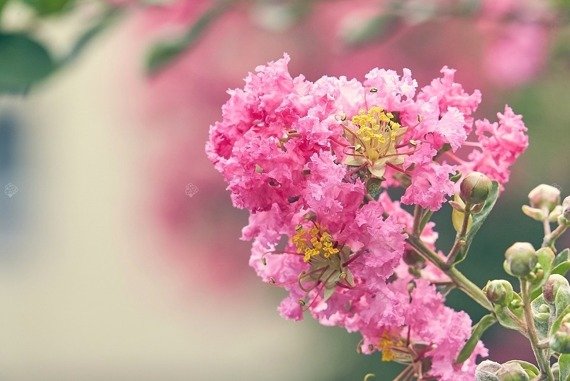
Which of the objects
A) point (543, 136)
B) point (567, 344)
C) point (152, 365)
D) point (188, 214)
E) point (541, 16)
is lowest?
point (567, 344)

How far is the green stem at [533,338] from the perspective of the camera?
57cm

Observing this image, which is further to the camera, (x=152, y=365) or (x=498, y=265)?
(x=152, y=365)

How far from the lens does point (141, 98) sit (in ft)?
7.20

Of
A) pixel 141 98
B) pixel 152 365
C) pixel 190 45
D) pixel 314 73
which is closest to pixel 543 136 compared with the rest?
pixel 314 73

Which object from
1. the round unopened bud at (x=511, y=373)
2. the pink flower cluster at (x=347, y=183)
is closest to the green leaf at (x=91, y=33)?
the pink flower cluster at (x=347, y=183)

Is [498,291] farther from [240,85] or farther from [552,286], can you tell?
[240,85]

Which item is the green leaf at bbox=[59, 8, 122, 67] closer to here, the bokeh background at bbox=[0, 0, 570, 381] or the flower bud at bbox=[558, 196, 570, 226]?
the bokeh background at bbox=[0, 0, 570, 381]

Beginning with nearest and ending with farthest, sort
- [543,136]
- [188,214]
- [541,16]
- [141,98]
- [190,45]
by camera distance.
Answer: [190,45]
[541,16]
[543,136]
[188,214]
[141,98]

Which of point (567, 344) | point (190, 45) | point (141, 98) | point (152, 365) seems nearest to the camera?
point (567, 344)

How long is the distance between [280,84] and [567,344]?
0.17 meters

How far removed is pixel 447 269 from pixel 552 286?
0.15 ft

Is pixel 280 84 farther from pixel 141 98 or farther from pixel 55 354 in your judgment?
pixel 55 354

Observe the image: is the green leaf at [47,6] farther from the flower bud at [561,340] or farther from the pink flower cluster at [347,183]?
the flower bud at [561,340]

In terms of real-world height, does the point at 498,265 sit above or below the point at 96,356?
below
